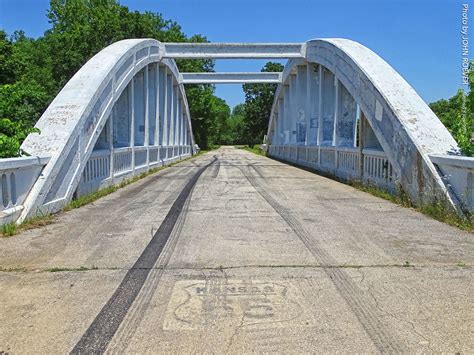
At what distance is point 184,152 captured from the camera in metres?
35.4

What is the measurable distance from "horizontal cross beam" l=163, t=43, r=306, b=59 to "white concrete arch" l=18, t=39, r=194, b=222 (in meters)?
6.88

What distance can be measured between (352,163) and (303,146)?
370 inches

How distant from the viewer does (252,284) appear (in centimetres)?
402

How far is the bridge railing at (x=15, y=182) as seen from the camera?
20.1 feet

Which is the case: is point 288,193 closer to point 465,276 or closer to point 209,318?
point 465,276

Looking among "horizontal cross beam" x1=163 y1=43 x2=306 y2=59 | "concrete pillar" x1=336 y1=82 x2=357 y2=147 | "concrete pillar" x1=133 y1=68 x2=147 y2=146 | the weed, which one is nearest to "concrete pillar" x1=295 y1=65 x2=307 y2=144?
"horizontal cross beam" x1=163 y1=43 x2=306 y2=59

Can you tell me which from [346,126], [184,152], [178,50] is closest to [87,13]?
[184,152]

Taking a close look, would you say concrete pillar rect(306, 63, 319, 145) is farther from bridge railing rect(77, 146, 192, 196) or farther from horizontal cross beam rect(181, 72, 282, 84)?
horizontal cross beam rect(181, 72, 282, 84)

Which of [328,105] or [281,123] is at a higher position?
[328,105]

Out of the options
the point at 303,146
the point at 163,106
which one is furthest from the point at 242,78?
the point at 303,146

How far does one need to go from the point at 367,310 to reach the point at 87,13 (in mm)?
48508

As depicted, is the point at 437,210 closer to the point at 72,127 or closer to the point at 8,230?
the point at 8,230

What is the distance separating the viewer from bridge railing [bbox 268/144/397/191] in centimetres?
1041

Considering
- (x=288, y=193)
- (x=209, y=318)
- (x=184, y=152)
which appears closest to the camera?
(x=209, y=318)
